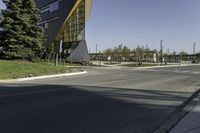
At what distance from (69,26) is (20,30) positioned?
42.1 meters

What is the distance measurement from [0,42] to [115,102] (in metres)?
30.9

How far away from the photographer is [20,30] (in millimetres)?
40219

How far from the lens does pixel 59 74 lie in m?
31.6

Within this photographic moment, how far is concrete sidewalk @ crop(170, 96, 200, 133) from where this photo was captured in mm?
7754

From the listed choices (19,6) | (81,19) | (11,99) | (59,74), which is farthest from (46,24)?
(11,99)

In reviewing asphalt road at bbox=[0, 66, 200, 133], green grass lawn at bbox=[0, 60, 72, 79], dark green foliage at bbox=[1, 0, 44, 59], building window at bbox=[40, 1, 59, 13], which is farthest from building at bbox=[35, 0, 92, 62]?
asphalt road at bbox=[0, 66, 200, 133]

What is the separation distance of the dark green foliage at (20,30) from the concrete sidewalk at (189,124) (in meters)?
32.0

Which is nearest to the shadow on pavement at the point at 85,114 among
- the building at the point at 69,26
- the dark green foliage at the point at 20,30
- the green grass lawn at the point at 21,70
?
the green grass lawn at the point at 21,70

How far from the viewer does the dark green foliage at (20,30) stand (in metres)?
39.8

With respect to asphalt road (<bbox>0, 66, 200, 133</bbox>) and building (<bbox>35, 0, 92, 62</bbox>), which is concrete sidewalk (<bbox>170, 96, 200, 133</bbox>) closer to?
asphalt road (<bbox>0, 66, 200, 133</bbox>)

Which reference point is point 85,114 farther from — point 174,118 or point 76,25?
point 76,25

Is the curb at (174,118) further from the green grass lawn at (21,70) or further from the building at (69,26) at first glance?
the building at (69,26)

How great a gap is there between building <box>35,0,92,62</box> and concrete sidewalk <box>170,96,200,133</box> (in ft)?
204

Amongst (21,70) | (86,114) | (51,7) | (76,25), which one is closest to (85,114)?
(86,114)
